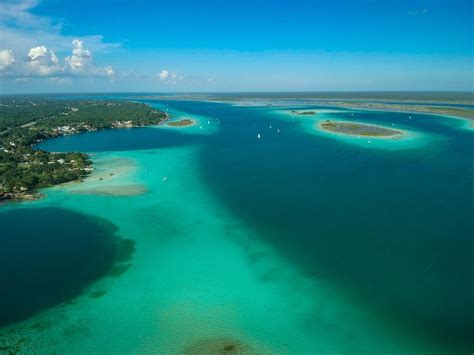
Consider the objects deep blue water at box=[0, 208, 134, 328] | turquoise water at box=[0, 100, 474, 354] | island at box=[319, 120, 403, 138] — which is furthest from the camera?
island at box=[319, 120, 403, 138]

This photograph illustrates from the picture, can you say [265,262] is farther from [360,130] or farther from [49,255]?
[360,130]

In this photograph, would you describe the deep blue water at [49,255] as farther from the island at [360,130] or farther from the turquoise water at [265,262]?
the island at [360,130]

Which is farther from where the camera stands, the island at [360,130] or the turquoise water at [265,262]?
the island at [360,130]

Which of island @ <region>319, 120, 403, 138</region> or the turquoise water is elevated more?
island @ <region>319, 120, 403, 138</region>

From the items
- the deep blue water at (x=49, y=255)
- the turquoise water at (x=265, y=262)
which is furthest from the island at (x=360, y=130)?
the deep blue water at (x=49, y=255)

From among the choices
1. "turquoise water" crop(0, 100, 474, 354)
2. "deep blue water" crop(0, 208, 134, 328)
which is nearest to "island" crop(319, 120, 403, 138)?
"turquoise water" crop(0, 100, 474, 354)

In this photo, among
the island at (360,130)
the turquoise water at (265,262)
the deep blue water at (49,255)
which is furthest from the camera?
the island at (360,130)

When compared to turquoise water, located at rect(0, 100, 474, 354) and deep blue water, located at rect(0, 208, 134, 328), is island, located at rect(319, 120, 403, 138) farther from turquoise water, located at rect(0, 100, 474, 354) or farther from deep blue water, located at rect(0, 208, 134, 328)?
deep blue water, located at rect(0, 208, 134, 328)

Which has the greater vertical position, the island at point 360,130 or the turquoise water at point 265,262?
the island at point 360,130

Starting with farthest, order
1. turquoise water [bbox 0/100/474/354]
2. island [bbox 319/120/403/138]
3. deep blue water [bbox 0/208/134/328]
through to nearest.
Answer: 1. island [bbox 319/120/403/138]
2. deep blue water [bbox 0/208/134/328]
3. turquoise water [bbox 0/100/474/354]
